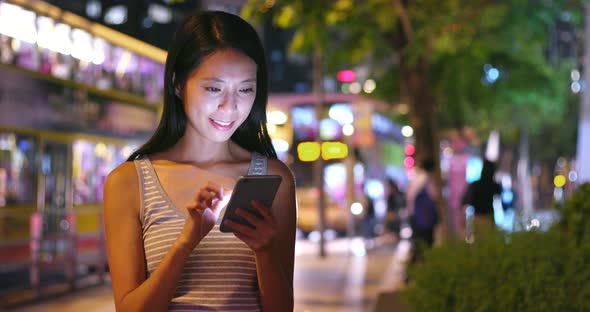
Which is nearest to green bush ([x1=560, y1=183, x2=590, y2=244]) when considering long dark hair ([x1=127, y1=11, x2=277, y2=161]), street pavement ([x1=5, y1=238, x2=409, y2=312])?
street pavement ([x1=5, y1=238, x2=409, y2=312])

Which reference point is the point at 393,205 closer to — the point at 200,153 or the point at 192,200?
the point at 200,153

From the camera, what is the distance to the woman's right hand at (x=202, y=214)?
2330 mm

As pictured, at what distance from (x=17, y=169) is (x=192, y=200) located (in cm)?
1407

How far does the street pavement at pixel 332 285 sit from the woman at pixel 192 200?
7183 millimetres

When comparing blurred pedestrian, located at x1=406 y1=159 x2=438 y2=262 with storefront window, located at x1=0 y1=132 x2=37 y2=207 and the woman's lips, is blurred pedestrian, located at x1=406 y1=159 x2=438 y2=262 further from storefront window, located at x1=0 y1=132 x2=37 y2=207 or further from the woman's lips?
the woman's lips

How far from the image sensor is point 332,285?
1634cm

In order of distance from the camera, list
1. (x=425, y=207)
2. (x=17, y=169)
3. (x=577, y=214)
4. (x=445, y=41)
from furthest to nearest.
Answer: (x=445, y=41) → (x=17, y=169) → (x=425, y=207) → (x=577, y=214)

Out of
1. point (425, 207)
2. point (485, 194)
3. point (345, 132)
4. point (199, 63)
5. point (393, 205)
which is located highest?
point (345, 132)

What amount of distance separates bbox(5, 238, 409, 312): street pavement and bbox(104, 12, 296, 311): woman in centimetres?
718

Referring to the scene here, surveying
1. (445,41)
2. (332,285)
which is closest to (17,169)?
(332,285)

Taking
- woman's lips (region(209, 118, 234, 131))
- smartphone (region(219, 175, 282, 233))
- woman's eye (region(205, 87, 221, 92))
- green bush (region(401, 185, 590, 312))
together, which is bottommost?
green bush (region(401, 185, 590, 312))

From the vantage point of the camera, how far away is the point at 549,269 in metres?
6.23

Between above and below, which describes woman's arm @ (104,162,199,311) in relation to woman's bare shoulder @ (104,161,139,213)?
below

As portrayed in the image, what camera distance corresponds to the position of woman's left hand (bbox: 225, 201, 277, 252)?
2.38 m
